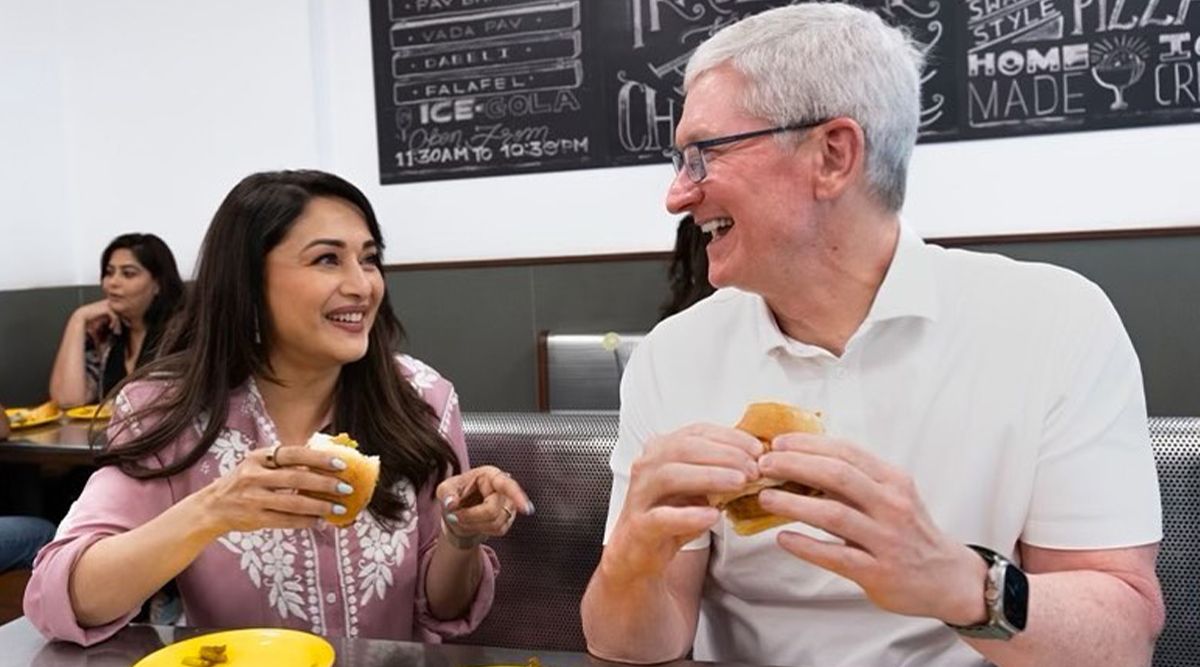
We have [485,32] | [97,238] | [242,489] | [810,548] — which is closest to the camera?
[810,548]

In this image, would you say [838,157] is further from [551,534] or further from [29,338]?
[29,338]

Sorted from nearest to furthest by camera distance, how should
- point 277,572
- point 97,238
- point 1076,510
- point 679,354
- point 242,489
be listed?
1. point 1076,510
2. point 242,489
3. point 679,354
4. point 277,572
5. point 97,238

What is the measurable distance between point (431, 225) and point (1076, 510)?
13.1 feet

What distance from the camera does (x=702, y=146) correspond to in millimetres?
1399

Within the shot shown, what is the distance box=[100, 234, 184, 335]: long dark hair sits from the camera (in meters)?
4.55

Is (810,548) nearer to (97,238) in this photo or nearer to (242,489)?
(242,489)

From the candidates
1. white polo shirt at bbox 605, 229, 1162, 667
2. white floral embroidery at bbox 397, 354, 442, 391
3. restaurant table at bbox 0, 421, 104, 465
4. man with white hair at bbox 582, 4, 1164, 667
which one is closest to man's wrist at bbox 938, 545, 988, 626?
man with white hair at bbox 582, 4, 1164, 667

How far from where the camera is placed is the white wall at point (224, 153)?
463 cm

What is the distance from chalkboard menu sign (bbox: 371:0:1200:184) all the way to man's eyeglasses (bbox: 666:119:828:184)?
2.83 metres

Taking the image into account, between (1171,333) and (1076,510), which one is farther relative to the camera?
(1171,333)

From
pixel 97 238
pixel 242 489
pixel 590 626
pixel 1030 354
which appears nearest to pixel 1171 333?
pixel 1030 354

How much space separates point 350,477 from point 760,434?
579 millimetres

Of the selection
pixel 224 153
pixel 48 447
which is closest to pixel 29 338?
pixel 224 153

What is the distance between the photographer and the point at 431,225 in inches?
196
